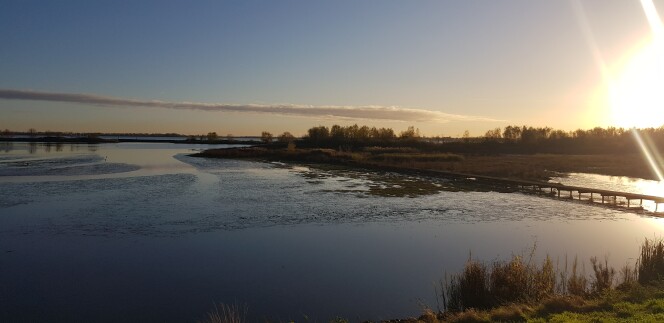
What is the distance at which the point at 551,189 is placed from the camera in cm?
3416

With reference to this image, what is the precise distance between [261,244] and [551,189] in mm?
25196

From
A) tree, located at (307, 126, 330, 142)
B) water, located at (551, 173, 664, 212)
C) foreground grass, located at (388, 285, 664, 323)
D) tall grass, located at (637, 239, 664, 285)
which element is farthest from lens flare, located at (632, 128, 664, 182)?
tree, located at (307, 126, 330, 142)

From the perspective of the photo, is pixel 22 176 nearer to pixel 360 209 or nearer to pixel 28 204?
pixel 28 204

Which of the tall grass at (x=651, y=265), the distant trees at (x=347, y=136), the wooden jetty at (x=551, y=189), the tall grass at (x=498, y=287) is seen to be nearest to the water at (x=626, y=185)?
the wooden jetty at (x=551, y=189)

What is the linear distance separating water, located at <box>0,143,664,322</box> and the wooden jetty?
2.61m

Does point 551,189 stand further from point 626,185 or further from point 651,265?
point 651,265

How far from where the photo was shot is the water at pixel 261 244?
1090cm

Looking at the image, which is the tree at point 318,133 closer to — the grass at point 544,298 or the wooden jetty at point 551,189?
the wooden jetty at point 551,189

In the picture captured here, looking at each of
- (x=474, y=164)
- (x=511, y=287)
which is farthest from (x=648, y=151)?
(x=511, y=287)

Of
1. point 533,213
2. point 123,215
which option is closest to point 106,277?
point 123,215

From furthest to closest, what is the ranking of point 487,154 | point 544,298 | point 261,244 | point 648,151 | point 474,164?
1. point 487,154
2. point 648,151
3. point 474,164
4. point 261,244
5. point 544,298

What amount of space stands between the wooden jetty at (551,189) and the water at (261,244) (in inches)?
103

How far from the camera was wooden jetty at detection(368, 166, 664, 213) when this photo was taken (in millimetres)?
28594

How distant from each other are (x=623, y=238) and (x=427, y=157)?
4792cm
